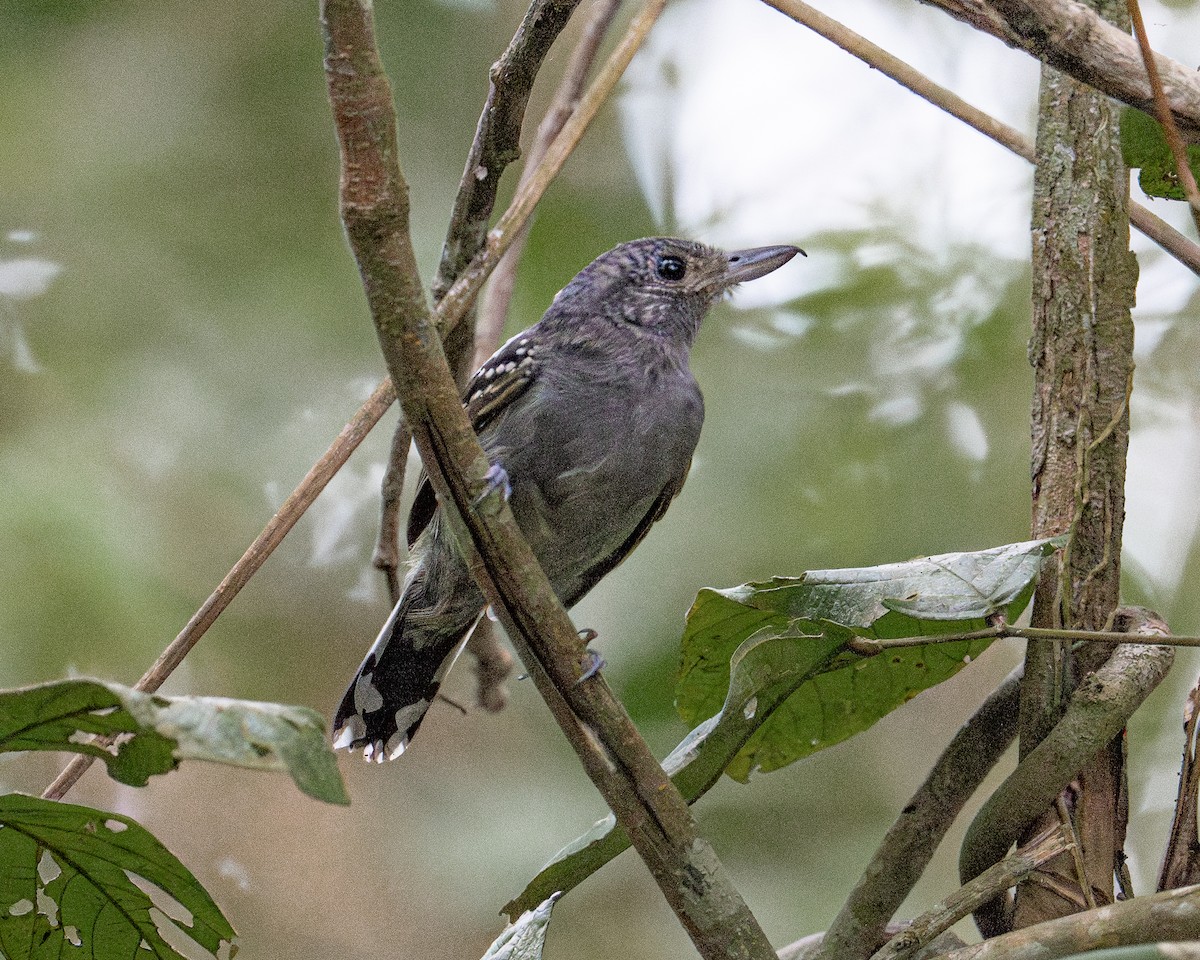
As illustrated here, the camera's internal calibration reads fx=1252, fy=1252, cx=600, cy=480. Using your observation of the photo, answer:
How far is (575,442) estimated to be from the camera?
2973 millimetres

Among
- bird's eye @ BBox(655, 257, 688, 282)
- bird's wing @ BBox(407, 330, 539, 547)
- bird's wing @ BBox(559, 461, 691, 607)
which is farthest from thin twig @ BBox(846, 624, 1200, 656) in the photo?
bird's eye @ BBox(655, 257, 688, 282)

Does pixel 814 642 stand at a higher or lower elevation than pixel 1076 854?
higher

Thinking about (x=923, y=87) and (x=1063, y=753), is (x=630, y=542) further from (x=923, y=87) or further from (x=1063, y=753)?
(x=1063, y=753)

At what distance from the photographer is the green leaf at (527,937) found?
1.91 metres

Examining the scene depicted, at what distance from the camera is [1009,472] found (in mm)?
4375

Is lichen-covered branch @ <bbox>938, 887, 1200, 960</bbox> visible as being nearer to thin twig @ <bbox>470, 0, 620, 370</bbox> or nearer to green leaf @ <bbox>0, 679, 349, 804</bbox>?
green leaf @ <bbox>0, 679, 349, 804</bbox>

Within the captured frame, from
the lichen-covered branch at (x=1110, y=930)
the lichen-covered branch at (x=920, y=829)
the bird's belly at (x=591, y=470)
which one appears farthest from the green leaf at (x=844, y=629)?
the bird's belly at (x=591, y=470)

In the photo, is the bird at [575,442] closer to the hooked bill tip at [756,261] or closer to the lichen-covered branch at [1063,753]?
the hooked bill tip at [756,261]

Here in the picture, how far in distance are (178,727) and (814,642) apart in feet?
3.28

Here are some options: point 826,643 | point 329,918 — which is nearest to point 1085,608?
point 826,643

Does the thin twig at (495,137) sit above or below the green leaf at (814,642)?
above

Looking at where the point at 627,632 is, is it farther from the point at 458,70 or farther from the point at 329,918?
the point at 458,70

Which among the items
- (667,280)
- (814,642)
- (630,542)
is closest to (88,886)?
(814,642)

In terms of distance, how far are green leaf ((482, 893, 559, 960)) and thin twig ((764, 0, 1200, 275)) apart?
1.60 metres
